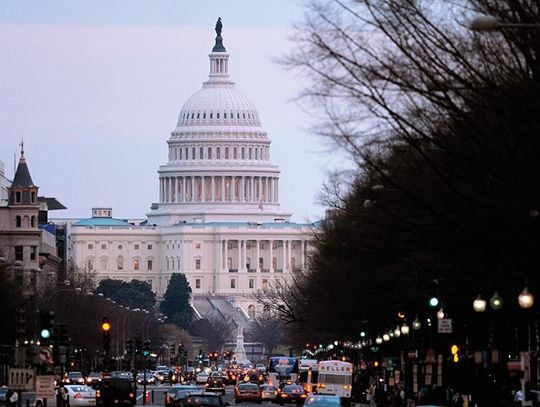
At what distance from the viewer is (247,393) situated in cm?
10612

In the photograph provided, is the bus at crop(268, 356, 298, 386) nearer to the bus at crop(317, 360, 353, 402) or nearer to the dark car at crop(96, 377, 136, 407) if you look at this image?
the bus at crop(317, 360, 353, 402)

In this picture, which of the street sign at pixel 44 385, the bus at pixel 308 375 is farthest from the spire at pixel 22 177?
the street sign at pixel 44 385

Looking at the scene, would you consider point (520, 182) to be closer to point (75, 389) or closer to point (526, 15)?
point (526, 15)

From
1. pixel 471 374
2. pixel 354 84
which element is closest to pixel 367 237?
pixel 354 84

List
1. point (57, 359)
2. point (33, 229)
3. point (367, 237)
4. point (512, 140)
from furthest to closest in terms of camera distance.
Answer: point (33, 229) < point (57, 359) < point (367, 237) < point (512, 140)

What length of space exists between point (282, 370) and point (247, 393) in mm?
31319

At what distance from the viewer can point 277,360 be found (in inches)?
5581

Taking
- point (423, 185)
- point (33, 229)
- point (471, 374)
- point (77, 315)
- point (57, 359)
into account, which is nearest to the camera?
point (423, 185)

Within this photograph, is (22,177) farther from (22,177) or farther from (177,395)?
(177,395)

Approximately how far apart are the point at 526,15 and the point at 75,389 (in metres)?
45.9

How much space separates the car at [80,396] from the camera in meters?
80.3

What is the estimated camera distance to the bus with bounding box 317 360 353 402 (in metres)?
95.5

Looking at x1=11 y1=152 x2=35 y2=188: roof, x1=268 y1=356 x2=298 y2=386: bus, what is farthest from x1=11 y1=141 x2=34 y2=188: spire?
x1=268 y1=356 x2=298 y2=386: bus

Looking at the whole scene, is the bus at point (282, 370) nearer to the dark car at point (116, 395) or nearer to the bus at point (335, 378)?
the bus at point (335, 378)
